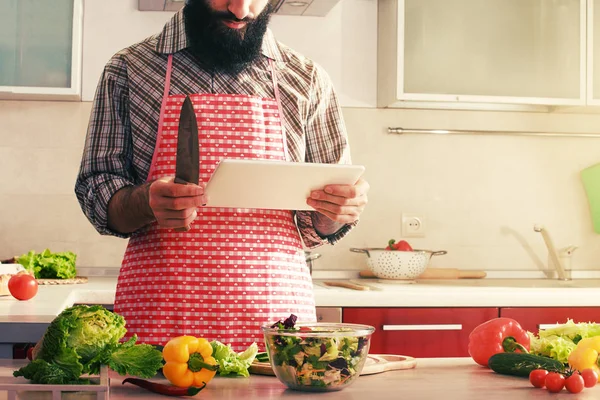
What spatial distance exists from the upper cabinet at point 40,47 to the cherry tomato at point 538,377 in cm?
221

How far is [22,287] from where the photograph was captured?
2365mm

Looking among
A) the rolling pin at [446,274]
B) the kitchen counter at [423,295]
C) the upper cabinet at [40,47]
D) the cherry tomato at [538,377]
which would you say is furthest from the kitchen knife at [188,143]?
the rolling pin at [446,274]

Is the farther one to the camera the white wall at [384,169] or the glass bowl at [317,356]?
the white wall at [384,169]

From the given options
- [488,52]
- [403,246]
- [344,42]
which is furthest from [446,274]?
[344,42]

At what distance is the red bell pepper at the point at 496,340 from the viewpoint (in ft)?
5.00

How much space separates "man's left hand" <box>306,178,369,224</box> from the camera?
1557 millimetres

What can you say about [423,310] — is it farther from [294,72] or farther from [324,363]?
[324,363]

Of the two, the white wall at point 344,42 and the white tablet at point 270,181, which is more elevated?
the white wall at point 344,42

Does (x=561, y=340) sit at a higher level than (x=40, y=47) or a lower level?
lower

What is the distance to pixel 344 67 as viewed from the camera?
11.4ft

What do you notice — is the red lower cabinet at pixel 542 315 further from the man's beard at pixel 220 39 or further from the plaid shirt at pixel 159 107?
the man's beard at pixel 220 39

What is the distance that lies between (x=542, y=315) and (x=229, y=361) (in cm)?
180

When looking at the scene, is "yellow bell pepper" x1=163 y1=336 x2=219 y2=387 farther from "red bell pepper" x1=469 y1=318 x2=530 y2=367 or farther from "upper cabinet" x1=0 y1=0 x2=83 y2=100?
"upper cabinet" x1=0 y1=0 x2=83 y2=100

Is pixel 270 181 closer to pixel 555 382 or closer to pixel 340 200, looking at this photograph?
pixel 340 200
